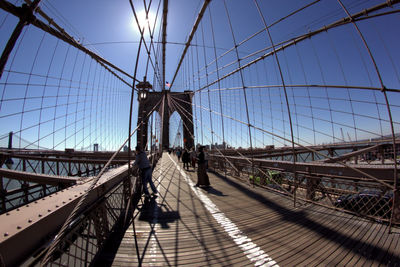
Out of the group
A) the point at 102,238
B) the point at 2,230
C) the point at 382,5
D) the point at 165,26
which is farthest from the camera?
the point at 165,26

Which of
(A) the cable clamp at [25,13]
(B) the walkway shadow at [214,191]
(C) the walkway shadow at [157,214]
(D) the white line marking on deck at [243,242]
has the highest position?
(A) the cable clamp at [25,13]

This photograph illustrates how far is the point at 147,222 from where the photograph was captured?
2.95 meters

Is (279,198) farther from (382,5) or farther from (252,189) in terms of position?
(382,5)

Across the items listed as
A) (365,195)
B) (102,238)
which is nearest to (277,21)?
(365,195)

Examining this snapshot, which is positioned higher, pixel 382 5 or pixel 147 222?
pixel 382 5

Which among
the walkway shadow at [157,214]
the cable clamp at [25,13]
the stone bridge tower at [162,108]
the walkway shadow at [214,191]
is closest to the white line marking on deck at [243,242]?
the walkway shadow at [157,214]

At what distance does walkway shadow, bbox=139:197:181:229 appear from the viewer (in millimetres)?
2994

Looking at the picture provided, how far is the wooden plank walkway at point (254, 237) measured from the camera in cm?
195

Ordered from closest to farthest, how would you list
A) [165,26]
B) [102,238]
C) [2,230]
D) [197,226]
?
[2,230]
[102,238]
[197,226]
[165,26]

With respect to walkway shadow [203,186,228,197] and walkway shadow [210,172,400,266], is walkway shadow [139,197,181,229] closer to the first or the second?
walkway shadow [203,186,228,197]

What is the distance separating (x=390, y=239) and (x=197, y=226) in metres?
2.64

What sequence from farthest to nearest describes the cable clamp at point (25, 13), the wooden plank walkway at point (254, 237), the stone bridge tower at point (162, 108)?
the stone bridge tower at point (162, 108), the wooden plank walkway at point (254, 237), the cable clamp at point (25, 13)

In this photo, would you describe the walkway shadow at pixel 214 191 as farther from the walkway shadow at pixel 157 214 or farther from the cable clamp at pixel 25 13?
the cable clamp at pixel 25 13

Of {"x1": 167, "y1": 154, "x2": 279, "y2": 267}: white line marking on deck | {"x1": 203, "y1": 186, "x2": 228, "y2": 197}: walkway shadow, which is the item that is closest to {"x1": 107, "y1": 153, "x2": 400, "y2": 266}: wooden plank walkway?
{"x1": 167, "y1": 154, "x2": 279, "y2": 267}: white line marking on deck
